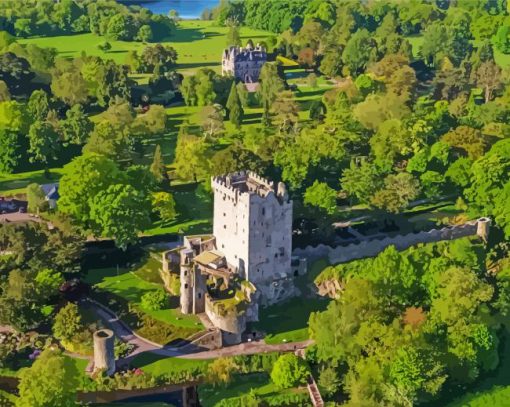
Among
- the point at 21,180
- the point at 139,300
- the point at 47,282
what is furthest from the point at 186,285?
the point at 21,180

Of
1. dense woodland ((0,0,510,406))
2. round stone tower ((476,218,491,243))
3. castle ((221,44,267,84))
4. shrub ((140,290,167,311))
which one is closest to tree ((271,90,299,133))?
dense woodland ((0,0,510,406))

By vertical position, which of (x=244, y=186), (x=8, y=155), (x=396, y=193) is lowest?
(x=396, y=193)

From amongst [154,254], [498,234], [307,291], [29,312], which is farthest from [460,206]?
[29,312]

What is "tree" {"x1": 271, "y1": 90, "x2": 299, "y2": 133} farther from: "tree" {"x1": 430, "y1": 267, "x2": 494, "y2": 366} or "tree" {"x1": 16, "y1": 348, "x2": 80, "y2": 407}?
"tree" {"x1": 16, "y1": 348, "x2": 80, "y2": 407}

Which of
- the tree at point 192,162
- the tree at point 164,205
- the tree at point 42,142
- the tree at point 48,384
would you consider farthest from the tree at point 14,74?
the tree at point 48,384

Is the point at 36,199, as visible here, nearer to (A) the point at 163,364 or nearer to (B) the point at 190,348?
(B) the point at 190,348
